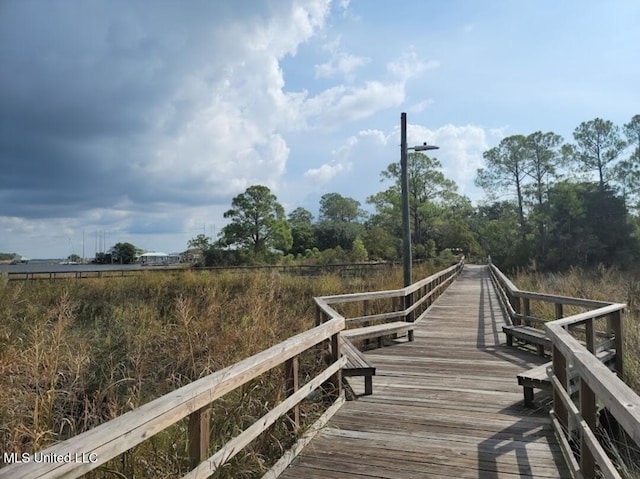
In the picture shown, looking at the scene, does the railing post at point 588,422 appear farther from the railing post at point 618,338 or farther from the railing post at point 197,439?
the railing post at point 618,338

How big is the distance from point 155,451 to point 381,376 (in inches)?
139

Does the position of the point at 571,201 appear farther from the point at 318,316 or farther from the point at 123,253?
the point at 123,253

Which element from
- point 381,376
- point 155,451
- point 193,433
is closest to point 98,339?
point 381,376

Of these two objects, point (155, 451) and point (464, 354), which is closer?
point (155, 451)

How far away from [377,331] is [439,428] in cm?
323

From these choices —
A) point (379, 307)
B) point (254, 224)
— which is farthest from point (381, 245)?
point (379, 307)

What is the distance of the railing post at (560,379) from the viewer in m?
3.78

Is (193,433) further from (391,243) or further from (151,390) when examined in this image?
(391,243)

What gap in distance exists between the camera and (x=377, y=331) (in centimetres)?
717

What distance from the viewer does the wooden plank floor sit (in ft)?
10.5

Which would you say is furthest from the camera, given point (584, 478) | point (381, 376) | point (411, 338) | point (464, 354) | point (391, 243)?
point (391, 243)

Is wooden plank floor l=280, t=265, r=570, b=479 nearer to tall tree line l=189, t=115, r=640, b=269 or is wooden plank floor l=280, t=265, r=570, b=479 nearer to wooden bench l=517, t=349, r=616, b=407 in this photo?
wooden bench l=517, t=349, r=616, b=407

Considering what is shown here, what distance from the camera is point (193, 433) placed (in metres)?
2.34

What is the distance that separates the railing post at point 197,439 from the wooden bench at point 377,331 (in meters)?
4.22
